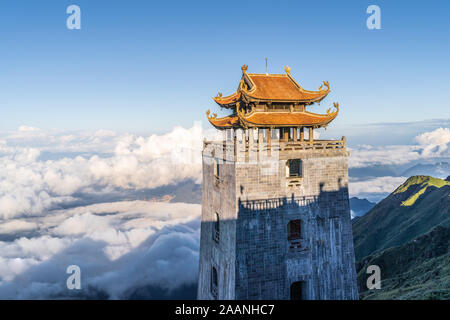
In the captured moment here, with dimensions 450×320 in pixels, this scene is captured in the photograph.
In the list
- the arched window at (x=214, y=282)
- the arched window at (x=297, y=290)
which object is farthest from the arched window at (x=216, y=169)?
the arched window at (x=297, y=290)

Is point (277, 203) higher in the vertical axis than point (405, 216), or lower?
higher

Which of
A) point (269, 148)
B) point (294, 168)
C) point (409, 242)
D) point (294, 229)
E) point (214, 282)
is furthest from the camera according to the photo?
point (409, 242)

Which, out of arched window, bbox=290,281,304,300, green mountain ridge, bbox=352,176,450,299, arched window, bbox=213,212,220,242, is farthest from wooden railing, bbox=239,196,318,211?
green mountain ridge, bbox=352,176,450,299

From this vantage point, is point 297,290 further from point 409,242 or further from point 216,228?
point 409,242

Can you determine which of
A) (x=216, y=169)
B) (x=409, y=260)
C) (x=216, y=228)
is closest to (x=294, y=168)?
(x=216, y=169)

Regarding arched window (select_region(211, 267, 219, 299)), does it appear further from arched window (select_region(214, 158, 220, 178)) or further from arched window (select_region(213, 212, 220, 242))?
arched window (select_region(214, 158, 220, 178))
